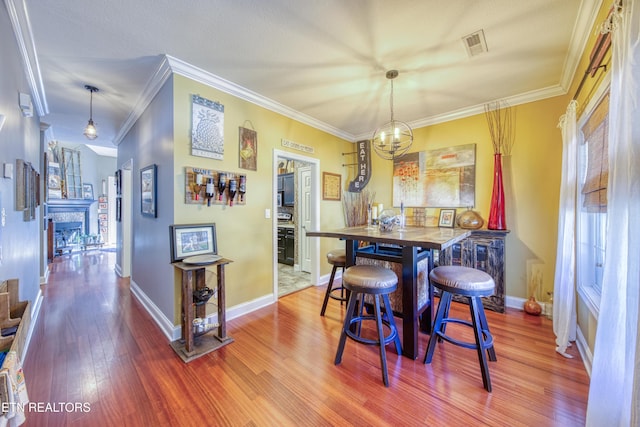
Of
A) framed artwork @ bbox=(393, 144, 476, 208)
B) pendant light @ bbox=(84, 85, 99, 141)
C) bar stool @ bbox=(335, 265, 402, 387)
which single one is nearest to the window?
framed artwork @ bbox=(393, 144, 476, 208)

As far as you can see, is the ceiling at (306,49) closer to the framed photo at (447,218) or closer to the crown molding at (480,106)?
the crown molding at (480,106)

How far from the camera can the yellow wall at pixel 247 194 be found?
7.85ft

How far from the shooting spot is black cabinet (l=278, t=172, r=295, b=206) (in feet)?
16.8

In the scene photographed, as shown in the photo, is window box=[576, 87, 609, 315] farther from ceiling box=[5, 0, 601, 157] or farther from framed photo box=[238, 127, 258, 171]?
framed photo box=[238, 127, 258, 171]

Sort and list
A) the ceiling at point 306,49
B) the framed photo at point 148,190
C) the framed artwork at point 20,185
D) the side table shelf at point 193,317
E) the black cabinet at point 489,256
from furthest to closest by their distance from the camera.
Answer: the black cabinet at point 489,256 → the framed photo at point 148,190 → the side table shelf at point 193,317 → the framed artwork at point 20,185 → the ceiling at point 306,49

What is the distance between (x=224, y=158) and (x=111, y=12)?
1.35 meters

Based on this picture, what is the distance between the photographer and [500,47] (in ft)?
6.96

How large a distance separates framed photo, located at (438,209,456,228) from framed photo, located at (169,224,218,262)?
311 cm

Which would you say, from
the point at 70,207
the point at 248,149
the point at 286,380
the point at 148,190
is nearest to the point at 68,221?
the point at 70,207

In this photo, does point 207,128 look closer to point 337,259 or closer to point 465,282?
point 337,259

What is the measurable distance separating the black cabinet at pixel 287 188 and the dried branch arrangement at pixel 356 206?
46.6 inches

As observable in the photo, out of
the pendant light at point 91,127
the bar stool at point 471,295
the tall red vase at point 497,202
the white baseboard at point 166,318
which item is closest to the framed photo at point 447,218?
the tall red vase at point 497,202

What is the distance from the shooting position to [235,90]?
277 cm

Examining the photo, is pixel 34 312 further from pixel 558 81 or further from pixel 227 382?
pixel 558 81
